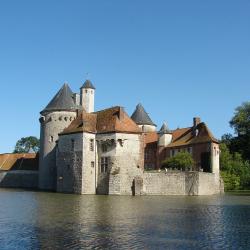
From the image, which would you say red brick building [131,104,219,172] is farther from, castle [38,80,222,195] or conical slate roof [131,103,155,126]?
castle [38,80,222,195]

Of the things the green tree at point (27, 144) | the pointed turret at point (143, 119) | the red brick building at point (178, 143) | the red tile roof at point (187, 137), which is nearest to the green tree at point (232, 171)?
the red brick building at point (178, 143)

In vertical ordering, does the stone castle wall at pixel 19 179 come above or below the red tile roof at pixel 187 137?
below

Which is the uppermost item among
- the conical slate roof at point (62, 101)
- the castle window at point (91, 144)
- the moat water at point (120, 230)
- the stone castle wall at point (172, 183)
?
the conical slate roof at point (62, 101)

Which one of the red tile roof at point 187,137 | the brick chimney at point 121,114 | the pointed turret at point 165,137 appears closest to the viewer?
the brick chimney at point 121,114

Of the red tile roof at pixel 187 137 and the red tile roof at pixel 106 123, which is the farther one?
the red tile roof at pixel 187 137

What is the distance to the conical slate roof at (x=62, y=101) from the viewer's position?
186 ft

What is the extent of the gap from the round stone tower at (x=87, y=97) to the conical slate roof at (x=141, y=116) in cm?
1448

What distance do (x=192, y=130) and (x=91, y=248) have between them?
52.5 meters

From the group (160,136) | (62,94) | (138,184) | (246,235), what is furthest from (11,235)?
(160,136)

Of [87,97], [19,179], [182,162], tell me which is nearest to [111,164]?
[182,162]

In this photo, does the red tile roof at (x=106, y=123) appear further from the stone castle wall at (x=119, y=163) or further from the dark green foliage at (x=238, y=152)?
the dark green foliage at (x=238, y=152)

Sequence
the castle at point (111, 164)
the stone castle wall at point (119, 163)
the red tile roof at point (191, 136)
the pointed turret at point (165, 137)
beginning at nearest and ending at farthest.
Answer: the stone castle wall at point (119, 163) → the castle at point (111, 164) → the red tile roof at point (191, 136) → the pointed turret at point (165, 137)

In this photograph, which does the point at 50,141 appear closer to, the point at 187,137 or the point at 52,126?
the point at 52,126

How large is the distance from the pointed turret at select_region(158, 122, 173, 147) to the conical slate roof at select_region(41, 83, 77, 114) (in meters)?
16.6
